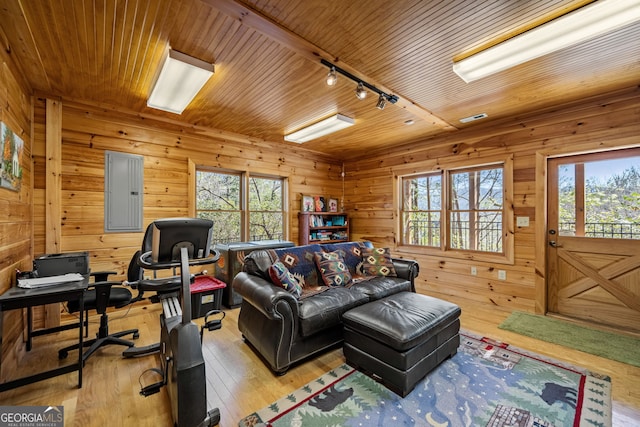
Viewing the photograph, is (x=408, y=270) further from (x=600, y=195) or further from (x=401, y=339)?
(x=600, y=195)

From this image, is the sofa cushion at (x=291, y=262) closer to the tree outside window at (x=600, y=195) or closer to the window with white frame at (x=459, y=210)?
the window with white frame at (x=459, y=210)

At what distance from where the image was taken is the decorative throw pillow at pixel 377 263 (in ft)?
10.8

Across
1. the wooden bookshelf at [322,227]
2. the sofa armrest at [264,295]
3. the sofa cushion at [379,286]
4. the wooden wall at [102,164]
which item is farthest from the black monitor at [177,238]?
the wooden bookshelf at [322,227]

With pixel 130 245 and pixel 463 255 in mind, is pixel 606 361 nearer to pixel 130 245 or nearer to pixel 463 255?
pixel 463 255

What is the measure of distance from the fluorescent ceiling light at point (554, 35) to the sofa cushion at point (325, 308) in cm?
224

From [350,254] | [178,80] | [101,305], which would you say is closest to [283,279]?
[350,254]

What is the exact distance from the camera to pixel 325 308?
2.29 metres

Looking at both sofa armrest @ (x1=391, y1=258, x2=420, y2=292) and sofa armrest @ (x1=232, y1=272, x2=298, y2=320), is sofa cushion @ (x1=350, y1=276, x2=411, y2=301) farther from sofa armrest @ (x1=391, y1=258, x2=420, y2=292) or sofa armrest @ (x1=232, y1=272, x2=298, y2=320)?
sofa armrest @ (x1=232, y1=272, x2=298, y2=320)

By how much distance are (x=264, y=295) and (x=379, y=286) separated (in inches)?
54.0

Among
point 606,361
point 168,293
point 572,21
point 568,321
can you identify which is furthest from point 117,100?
point 568,321

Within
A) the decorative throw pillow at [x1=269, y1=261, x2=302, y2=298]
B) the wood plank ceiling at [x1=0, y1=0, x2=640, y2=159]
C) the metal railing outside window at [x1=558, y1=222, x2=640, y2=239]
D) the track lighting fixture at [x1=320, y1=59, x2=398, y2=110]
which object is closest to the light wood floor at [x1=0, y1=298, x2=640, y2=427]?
the decorative throw pillow at [x1=269, y1=261, x2=302, y2=298]

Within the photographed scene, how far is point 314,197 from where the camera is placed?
529 cm

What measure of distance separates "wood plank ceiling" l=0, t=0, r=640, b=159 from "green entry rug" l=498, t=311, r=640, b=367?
101 inches

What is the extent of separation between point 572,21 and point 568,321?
3.17 meters
